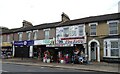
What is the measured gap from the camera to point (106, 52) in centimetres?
2633

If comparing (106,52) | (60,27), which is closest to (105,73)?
(106,52)

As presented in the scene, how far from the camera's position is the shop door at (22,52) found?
36750mm

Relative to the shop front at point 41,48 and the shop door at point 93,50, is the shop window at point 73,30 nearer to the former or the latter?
the shop door at point 93,50

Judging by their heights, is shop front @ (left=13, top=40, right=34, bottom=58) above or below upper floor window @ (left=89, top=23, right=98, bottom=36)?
below

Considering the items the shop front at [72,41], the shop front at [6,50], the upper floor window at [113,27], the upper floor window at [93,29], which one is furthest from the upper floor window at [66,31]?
the shop front at [6,50]

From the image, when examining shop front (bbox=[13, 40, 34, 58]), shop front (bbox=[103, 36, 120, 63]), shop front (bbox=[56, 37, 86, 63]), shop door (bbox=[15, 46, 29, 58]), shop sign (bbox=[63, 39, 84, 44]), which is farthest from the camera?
shop door (bbox=[15, 46, 29, 58])

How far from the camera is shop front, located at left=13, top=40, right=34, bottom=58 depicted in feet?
117

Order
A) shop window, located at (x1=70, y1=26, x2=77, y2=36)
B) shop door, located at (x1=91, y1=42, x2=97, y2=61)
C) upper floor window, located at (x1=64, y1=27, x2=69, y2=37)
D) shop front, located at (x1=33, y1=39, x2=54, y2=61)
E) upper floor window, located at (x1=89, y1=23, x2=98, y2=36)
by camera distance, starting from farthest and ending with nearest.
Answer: shop front, located at (x1=33, y1=39, x2=54, y2=61)
upper floor window, located at (x1=64, y1=27, x2=69, y2=37)
shop window, located at (x1=70, y1=26, x2=77, y2=36)
upper floor window, located at (x1=89, y1=23, x2=98, y2=36)
shop door, located at (x1=91, y1=42, x2=97, y2=61)

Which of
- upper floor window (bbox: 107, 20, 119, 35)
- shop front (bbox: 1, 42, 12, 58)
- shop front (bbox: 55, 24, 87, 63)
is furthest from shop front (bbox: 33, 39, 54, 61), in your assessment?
upper floor window (bbox: 107, 20, 119, 35)

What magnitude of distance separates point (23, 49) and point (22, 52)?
0.67 metres

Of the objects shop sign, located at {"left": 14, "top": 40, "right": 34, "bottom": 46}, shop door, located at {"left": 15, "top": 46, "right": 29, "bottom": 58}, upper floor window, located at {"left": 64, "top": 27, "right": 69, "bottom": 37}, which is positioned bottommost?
shop door, located at {"left": 15, "top": 46, "right": 29, "bottom": 58}

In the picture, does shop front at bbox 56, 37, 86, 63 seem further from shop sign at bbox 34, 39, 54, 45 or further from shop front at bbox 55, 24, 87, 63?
shop sign at bbox 34, 39, 54, 45

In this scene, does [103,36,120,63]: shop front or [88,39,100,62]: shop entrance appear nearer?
[103,36,120,63]: shop front

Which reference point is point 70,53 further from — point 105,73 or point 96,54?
point 105,73
